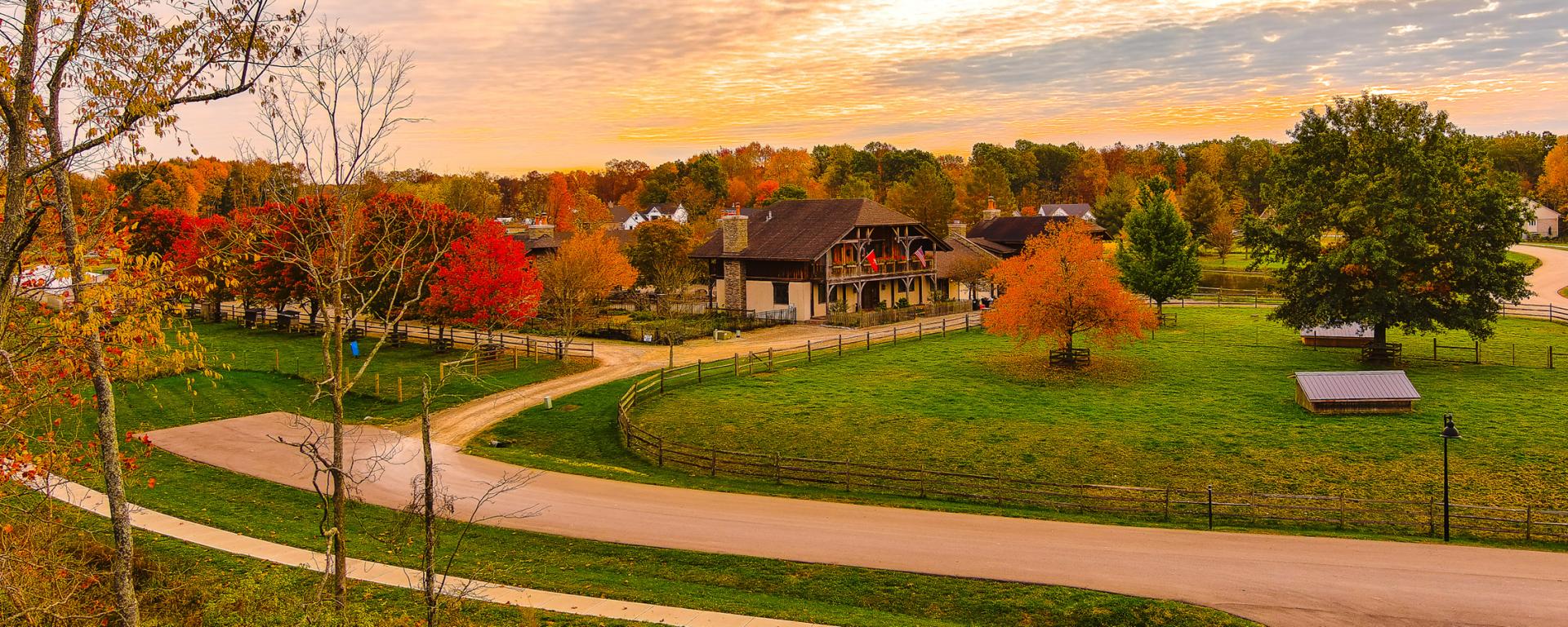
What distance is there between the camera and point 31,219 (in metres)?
9.44

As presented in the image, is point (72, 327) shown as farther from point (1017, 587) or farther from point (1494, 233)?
point (1494, 233)

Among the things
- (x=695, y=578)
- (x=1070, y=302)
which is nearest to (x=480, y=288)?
(x=1070, y=302)

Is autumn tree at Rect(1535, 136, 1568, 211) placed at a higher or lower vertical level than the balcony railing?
higher

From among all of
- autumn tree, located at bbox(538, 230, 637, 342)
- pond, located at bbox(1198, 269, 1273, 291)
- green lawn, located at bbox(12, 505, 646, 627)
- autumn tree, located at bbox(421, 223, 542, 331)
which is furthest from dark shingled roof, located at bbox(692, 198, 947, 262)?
green lawn, located at bbox(12, 505, 646, 627)

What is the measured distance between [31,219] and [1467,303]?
44905 millimetres

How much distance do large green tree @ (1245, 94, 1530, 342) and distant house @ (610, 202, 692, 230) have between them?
97.0 metres

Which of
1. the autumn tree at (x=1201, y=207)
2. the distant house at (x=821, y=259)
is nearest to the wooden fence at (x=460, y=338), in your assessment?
the distant house at (x=821, y=259)

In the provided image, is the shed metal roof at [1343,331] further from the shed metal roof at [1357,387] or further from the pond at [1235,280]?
the pond at [1235,280]

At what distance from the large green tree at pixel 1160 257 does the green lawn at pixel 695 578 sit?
37.3 meters

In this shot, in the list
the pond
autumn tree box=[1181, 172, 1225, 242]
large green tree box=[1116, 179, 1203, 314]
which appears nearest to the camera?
large green tree box=[1116, 179, 1203, 314]

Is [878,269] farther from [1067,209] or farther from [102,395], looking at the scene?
[1067,209]

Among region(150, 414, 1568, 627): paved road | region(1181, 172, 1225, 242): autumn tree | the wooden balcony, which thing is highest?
region(1181, 172, 1225, 242): autumn tree

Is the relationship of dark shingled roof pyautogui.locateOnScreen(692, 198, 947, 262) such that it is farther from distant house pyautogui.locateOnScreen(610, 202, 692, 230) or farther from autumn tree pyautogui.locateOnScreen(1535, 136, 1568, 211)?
autumn tree pyautogui.locateOnScreen(1535, 136, 1568, 211)

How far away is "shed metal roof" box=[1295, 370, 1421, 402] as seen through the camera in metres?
30.1
